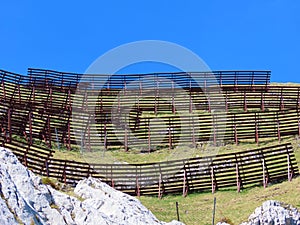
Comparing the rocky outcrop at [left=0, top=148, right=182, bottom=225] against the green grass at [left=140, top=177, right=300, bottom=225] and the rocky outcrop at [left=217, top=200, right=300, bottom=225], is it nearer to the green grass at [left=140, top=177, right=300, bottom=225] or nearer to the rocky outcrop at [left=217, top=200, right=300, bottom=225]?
the rocky outcrop at [left=217, top=200, right=300, bottom=225]

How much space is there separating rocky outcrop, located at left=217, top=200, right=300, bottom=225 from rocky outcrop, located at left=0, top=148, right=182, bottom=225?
5666 mm

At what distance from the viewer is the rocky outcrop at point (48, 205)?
58.4 feet

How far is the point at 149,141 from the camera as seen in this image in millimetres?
46750

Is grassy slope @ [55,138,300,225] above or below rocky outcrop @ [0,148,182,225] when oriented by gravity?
below

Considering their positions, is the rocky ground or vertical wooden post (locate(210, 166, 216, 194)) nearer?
the rocky ground

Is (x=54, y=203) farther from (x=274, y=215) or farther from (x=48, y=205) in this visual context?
(x=274, y=215)

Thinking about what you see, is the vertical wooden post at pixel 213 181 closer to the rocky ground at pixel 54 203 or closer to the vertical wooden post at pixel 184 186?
the vertical wooden post at pixel 184 186

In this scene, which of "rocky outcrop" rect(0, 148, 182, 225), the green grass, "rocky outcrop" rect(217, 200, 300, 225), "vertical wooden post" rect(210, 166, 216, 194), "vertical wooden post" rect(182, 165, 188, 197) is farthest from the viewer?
"vertical wooden post" rect(210, 166, 216, 194)

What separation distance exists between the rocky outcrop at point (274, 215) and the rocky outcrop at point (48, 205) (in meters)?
5.67

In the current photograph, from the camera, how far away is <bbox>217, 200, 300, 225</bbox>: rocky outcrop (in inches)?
1086

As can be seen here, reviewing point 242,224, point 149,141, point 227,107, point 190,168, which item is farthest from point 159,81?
point 242,224

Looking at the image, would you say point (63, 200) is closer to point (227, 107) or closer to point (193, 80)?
point (227, 107)

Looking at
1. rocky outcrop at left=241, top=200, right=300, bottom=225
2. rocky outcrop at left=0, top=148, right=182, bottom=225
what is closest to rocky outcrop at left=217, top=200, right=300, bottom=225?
rocky outcrop at left=241, top=200, right=300, bottom=225

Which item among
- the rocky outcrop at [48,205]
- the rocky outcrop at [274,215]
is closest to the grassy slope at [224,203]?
the rocky outcrop at [274,215]
